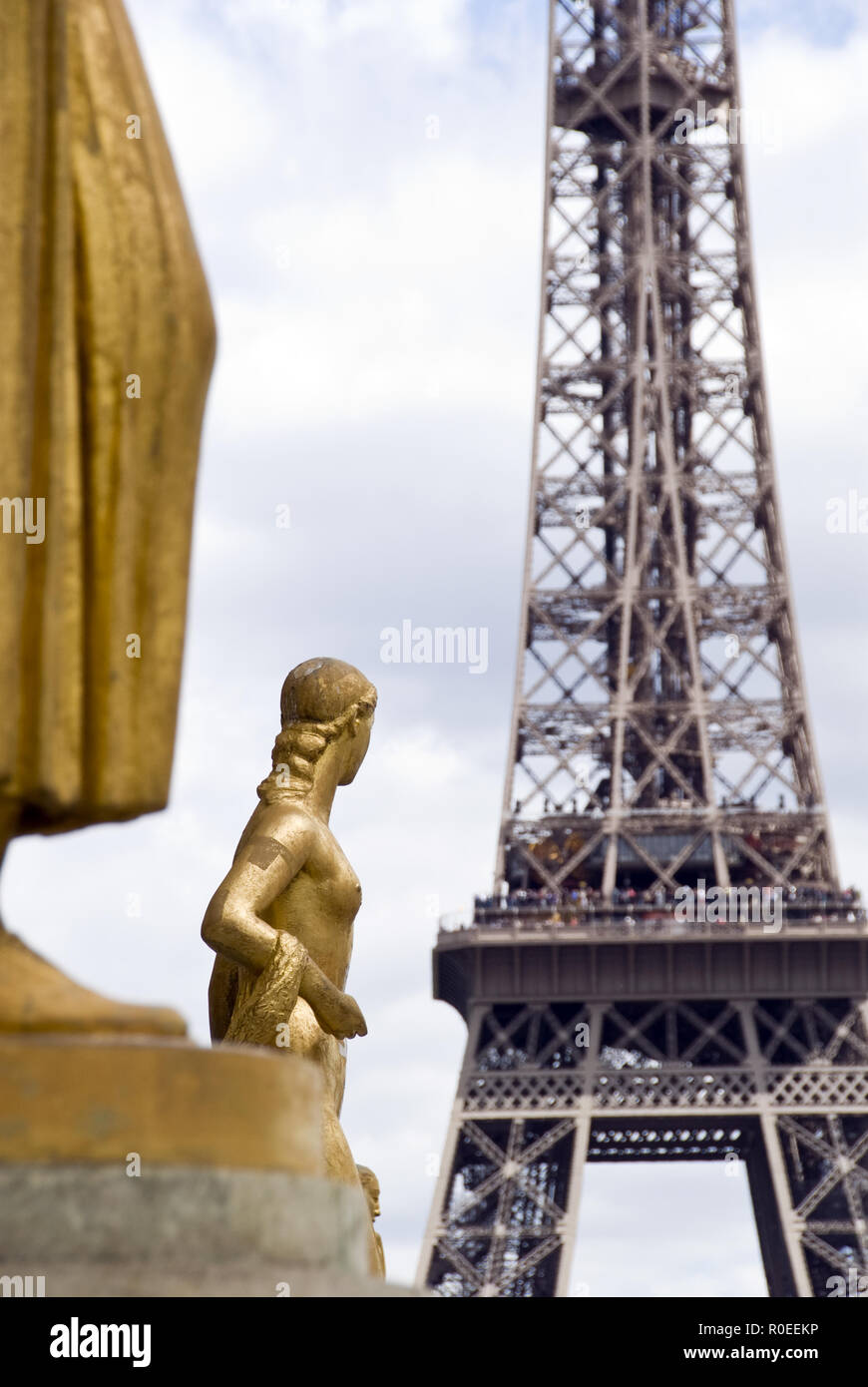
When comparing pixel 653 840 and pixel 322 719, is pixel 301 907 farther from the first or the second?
pixel 653 840

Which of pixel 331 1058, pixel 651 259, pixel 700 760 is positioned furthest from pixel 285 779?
pixel 651 259

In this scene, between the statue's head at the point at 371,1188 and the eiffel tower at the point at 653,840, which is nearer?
the statue's head at the point at 371,1188

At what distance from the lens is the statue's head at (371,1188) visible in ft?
33.0

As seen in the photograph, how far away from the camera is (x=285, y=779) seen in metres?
9.01

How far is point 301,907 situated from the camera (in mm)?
8523

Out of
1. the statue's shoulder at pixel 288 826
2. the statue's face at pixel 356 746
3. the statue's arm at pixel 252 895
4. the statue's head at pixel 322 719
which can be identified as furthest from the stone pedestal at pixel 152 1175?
the statue's face at pixel 356 746

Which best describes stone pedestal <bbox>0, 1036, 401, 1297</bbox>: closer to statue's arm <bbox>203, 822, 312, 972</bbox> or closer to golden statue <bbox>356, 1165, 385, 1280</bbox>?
statue's arm <bbox>203, 822, 312, 972</bbox>

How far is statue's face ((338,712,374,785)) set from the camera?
9.25 meters

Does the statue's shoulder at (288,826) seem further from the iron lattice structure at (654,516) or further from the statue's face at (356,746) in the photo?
the iron lattice structure at (654,516)

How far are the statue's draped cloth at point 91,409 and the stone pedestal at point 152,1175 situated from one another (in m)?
0.63

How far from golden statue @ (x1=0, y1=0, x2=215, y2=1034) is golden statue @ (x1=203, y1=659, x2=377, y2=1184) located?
2.78 meters

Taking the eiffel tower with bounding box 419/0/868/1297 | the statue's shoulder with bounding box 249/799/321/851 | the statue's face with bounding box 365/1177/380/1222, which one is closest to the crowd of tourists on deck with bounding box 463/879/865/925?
the eiffel tower with bounding box 419/0/868/1297

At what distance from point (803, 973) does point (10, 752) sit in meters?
52.4
